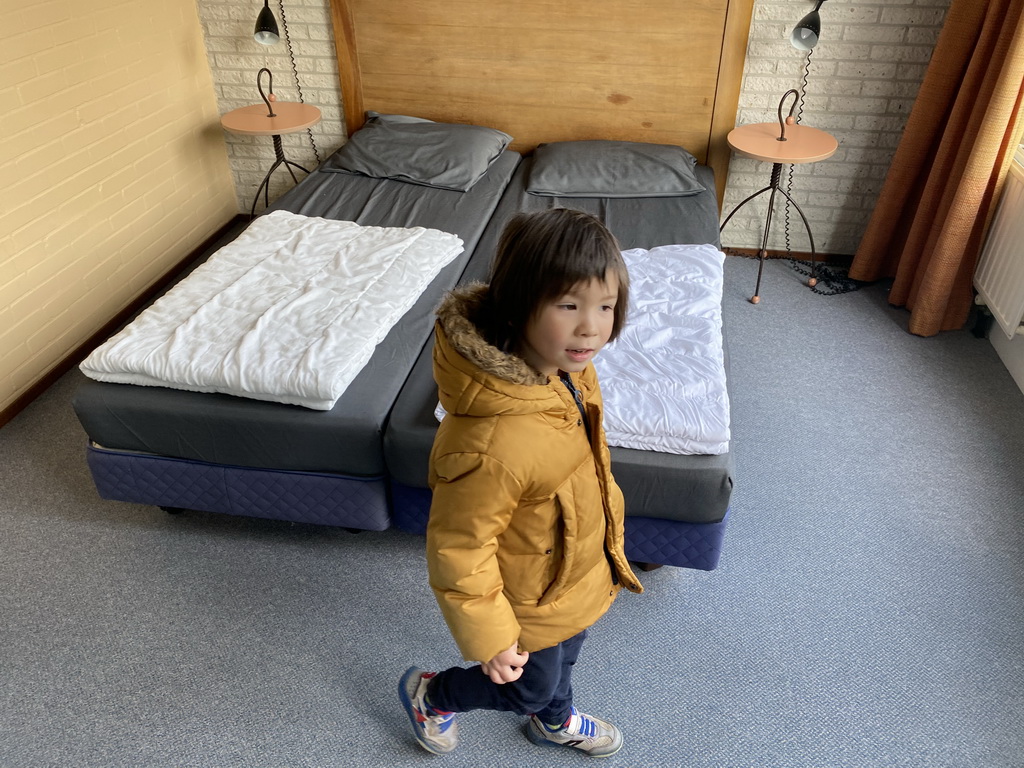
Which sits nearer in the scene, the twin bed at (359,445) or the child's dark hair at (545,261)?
the child's dark hair at (545,261)

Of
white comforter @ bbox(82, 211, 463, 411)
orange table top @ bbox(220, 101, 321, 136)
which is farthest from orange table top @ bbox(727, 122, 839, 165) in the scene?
orange table top @ bbox(220, 101, 321, 136)

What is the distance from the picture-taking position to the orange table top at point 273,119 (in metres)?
3.14

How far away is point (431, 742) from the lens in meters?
1.58

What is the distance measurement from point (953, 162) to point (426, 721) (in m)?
2.58

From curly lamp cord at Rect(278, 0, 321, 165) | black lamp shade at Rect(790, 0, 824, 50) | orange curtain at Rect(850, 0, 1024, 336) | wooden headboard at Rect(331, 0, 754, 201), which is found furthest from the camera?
curly lamp cord at Rect(278, 0, 321, 165)

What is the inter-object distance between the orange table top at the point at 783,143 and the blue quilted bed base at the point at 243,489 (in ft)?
6.22

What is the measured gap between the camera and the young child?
1.06m

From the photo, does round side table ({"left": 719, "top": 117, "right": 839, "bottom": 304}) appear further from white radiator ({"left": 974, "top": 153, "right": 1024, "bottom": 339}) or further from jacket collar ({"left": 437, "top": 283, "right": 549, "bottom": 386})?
jacket collar ({"left": 437, "top": 283, "right": 549, "bottom": 386})

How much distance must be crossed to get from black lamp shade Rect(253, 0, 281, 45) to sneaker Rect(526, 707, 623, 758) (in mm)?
2695

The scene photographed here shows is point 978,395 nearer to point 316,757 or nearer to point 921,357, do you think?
point 921,357

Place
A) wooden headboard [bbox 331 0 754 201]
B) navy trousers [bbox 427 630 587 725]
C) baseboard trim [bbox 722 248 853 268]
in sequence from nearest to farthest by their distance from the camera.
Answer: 1. navy trousers [bbox 427 630 587 725]
2. wooden headboard [bbox 331 0 754 201]
3. baseboard trim [bbox 722 248 853 268]

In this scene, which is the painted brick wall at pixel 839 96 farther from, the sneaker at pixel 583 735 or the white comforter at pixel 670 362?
the sneaker at pixel 583 735

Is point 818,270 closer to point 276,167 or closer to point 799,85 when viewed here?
point 799,85

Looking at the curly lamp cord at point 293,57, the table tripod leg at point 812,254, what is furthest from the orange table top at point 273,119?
the table tripod leg at point 812,254
